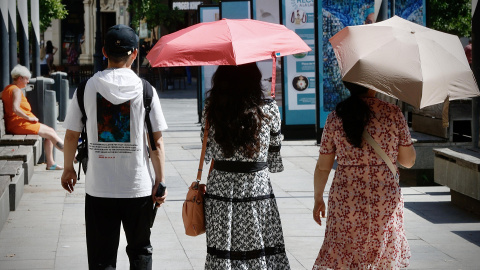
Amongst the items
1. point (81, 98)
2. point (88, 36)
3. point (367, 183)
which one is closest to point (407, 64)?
point (367, 183)

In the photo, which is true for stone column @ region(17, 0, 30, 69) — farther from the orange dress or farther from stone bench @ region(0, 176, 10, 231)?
stone bench @ region(0, 176, 10, 231)

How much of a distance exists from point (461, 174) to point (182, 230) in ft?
9.87

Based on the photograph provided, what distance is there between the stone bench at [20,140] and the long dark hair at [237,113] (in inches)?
299

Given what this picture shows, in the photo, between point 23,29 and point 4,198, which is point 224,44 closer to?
point 4,198

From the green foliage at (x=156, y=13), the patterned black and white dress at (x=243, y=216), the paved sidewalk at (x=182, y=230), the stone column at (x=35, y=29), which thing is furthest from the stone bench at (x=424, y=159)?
the green foliage at (x=156, y=13)

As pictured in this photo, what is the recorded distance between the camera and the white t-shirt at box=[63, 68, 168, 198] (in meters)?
4.95

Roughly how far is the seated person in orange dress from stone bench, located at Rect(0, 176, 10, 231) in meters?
3.47

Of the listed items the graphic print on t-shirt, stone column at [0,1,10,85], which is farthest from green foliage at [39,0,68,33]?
the graphic print on t-shirt

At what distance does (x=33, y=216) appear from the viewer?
9.02 metres

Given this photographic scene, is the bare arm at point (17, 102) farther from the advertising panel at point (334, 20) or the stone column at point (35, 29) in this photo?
the stone column at point (35, 29)

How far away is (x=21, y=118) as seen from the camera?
41.5 ft

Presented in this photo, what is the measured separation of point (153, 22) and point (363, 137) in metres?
34.4

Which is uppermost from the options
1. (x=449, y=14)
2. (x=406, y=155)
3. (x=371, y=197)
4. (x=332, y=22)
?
(x=449, y=14)

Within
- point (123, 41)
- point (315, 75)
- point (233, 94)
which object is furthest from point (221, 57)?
point (315, 75)
